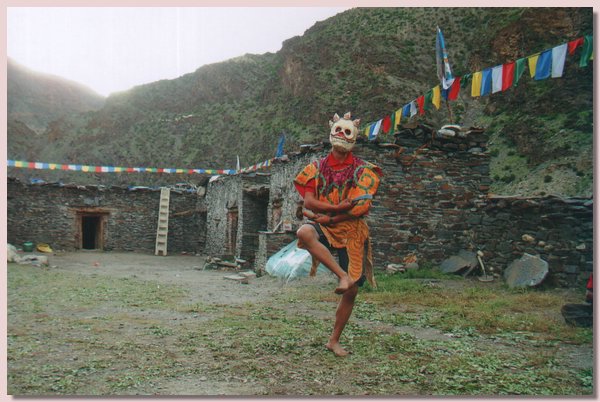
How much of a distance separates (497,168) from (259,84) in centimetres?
3400

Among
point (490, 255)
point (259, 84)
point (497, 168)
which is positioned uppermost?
point (259, 84)

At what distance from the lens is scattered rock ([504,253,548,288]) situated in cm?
719

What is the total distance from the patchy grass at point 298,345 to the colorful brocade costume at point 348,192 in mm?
784

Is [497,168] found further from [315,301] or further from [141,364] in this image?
[141,364]

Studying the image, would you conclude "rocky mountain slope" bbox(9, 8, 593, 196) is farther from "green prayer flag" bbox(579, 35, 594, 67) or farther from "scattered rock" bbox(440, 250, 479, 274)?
"green prayer flag" bbox(579, 35, 594, 67)

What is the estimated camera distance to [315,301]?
6.56 meters

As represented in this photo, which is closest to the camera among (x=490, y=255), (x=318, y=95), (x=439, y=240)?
(x=490, y=255)

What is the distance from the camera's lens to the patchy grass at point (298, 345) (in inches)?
115

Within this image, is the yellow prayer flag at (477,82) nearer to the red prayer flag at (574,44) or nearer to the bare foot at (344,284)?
the red prayer flag at (574,44)

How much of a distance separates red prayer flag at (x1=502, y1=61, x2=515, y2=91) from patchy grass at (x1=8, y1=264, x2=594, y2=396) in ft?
10.3

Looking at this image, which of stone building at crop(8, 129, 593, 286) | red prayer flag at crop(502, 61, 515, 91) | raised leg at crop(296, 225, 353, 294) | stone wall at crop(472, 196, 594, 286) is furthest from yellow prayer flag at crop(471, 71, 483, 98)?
raised leg at crop(296, 225, 353, 294)

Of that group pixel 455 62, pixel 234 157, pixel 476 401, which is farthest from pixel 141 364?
pixel 234 157

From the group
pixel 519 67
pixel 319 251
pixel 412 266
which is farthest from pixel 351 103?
pixel 319 251

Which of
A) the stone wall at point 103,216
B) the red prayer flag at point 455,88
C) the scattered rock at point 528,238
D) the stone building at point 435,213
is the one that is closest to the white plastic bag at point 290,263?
the stone building at point 435,213
